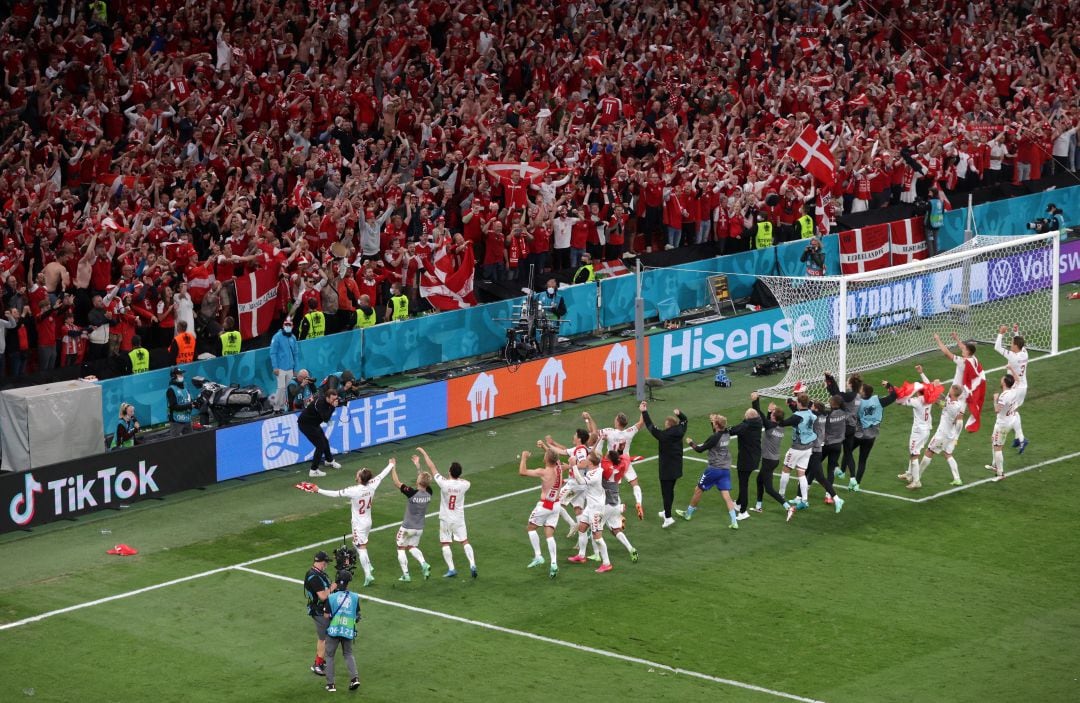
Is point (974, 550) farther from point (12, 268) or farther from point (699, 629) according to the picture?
point (12, 268)

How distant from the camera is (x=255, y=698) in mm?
20984

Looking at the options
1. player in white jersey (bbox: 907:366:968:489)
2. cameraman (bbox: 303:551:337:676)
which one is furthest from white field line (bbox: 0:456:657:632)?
player in white jersey (bbox: 907:366:968:489)

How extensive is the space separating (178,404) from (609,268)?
12.7m

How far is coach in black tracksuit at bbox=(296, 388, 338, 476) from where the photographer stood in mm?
30234

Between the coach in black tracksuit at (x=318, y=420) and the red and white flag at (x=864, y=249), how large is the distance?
15.8 meters

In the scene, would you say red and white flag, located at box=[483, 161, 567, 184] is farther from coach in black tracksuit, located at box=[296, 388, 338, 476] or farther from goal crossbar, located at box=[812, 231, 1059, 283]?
coach in black tracksuit, located at box=[296, 388, 338, 476]

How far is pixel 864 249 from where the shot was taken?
42.6m

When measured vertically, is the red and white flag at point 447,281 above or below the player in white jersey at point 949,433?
above

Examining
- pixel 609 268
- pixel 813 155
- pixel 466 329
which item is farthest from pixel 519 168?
pixel 813 155

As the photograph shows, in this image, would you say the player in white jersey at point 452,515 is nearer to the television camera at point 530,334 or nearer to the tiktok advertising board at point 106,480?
the tiktok advertising board at point 106,480

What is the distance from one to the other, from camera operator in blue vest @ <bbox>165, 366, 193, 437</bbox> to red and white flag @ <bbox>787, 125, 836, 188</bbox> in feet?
55.4

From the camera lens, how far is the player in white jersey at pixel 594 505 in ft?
83.0

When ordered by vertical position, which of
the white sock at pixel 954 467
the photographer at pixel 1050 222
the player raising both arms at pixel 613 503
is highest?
the photographer at pixel 1050 222

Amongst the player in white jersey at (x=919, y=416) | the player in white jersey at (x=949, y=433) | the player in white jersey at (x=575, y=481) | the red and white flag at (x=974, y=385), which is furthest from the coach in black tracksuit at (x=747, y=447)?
the red and white flag at (x=974, y=385)
